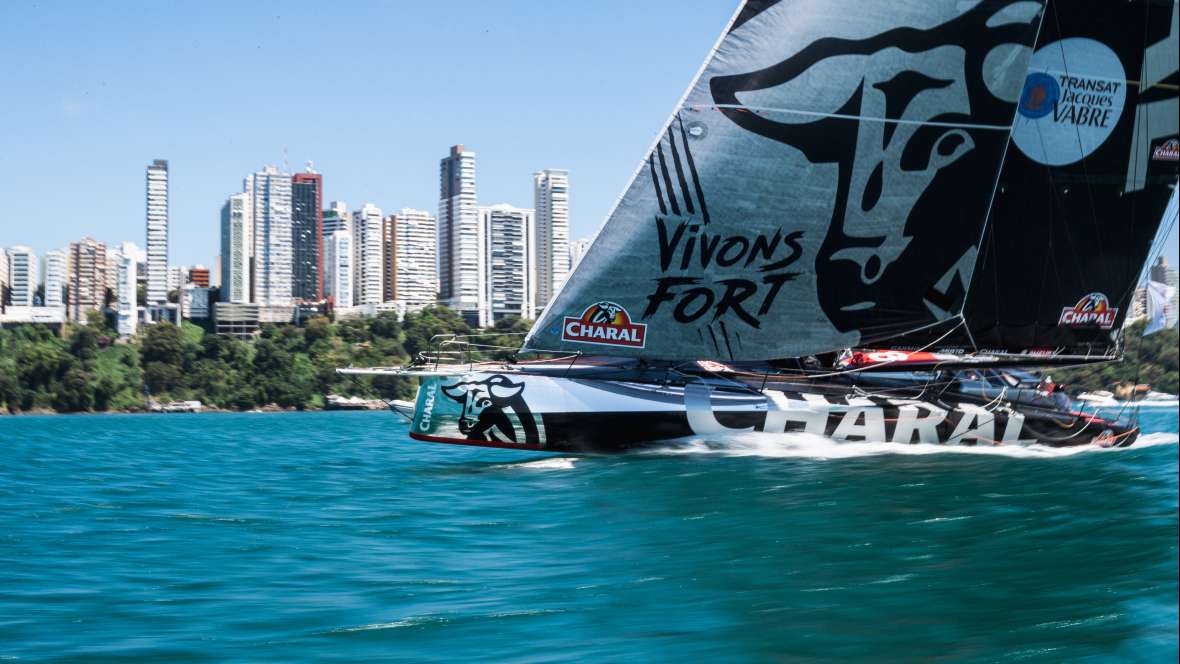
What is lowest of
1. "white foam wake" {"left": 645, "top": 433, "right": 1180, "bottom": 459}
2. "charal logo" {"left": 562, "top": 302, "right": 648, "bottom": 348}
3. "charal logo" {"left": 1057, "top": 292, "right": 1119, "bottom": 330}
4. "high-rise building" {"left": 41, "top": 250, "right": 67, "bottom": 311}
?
"white foam wake" {"left": 645, "top": 433, "right": 1180, "bottom": 459}

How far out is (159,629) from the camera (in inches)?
Result: 256

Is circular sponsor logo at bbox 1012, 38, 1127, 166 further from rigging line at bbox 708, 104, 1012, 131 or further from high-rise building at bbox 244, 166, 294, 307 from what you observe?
high-rise building at bbox 244, 166, 294, 307

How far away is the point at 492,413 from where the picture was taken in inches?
650

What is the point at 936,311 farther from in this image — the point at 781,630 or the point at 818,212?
the point at 781,630

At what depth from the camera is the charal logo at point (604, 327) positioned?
1712 cm

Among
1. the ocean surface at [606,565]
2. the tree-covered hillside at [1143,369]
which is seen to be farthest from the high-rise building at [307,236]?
the ocean surface at [606,565]

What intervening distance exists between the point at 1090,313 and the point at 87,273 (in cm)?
14917

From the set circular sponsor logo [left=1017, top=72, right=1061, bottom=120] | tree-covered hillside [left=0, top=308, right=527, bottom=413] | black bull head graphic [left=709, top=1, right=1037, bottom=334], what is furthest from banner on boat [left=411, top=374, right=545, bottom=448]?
tree-covered hillside [left=0, top=308, right=527, bottom=413]

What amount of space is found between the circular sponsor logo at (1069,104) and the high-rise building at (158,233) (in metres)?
138

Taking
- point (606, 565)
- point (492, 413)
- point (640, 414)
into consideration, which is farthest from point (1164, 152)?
point (606, 565)

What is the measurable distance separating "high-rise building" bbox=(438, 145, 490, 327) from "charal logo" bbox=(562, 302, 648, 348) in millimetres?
111628

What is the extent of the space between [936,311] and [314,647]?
48.3 ft

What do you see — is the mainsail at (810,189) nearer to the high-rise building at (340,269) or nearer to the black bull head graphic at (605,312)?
the black bull head graphic at (605,312)

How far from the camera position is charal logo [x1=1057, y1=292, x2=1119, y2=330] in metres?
20.2
